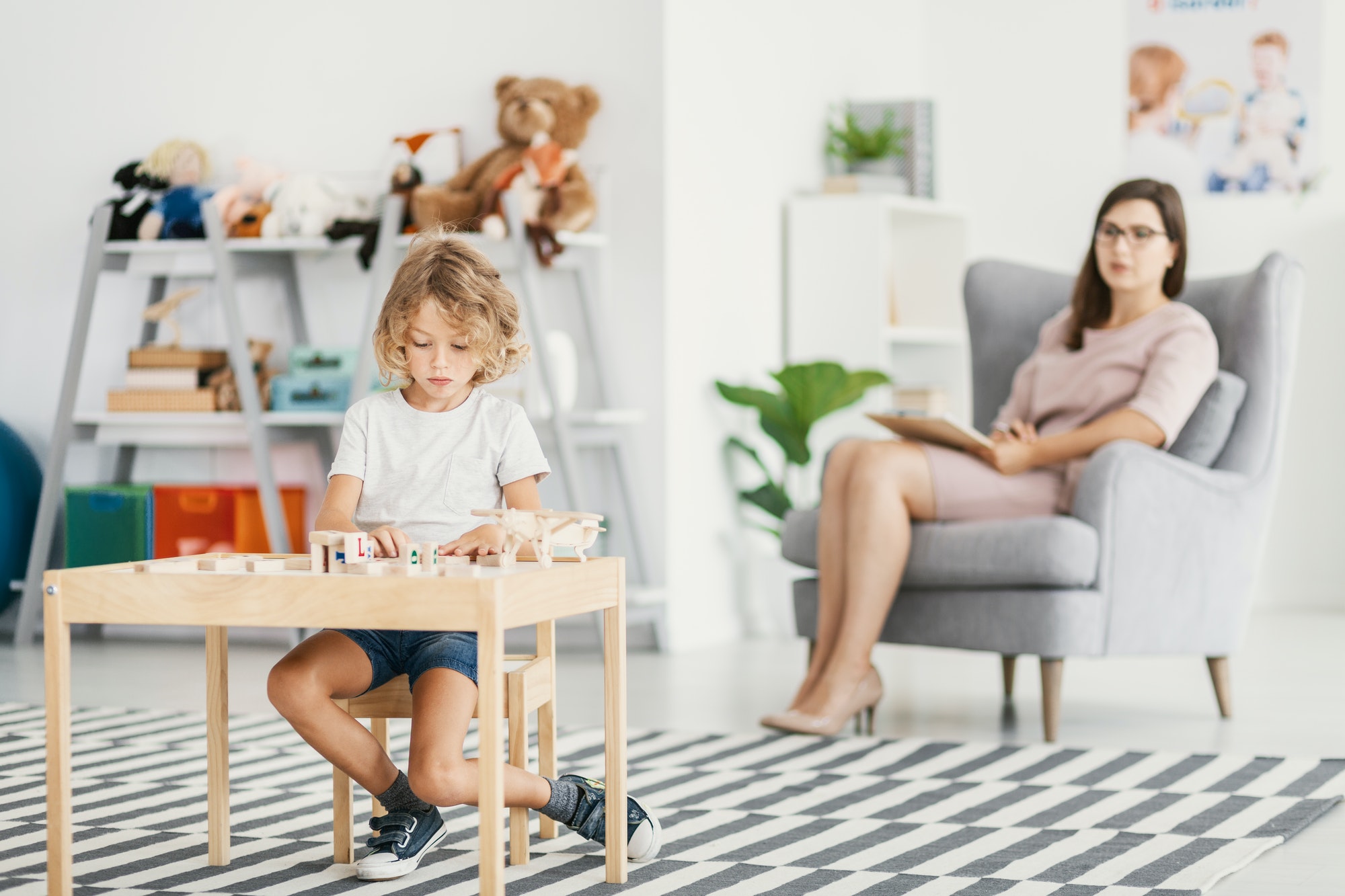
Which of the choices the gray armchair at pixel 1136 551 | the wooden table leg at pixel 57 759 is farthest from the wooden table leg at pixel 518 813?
the gray armchair at pixel 1136 551

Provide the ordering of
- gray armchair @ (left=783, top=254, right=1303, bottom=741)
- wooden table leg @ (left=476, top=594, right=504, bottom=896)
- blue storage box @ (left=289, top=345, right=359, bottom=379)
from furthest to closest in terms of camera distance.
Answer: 1. blue storage box @ (left=289, top=345, right=359, bottom=379)
2. gray armchair @ (left=783, top=254, right=1303, bottom=741)
3. wooden table leg @ (left=476, top=594, right=504, bottom=896)

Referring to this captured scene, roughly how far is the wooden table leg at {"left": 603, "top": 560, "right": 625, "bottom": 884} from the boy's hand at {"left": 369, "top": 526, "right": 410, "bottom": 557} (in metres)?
0.23

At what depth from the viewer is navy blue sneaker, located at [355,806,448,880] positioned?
1804 millimetres

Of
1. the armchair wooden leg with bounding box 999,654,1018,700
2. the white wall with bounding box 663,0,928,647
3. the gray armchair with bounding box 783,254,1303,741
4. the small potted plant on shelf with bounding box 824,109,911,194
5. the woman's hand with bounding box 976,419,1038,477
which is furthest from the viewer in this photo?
the small potted plant on shelf with bounding box 824,109,911,194

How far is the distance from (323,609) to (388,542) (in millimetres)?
195

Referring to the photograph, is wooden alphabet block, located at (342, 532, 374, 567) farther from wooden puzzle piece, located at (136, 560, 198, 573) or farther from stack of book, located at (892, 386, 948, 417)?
stack of book, located at (892, 386, 948, 417)

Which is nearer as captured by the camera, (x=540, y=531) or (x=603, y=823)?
(x=540, y=531)

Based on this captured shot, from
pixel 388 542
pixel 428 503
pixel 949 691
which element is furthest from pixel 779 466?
pixel 388 542

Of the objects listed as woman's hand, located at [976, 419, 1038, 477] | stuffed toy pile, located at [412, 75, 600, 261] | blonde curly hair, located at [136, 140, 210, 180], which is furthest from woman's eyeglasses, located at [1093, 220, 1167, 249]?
blonde curly hair, located at [136, 140, 210, 180]

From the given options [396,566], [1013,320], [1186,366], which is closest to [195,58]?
[1013,320]

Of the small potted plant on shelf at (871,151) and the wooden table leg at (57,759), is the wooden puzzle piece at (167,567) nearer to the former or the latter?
the wooden table leg at (57,759)

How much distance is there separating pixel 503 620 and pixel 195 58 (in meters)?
3.31

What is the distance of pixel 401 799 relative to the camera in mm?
1846

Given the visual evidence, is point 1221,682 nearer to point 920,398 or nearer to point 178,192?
point 920,398
